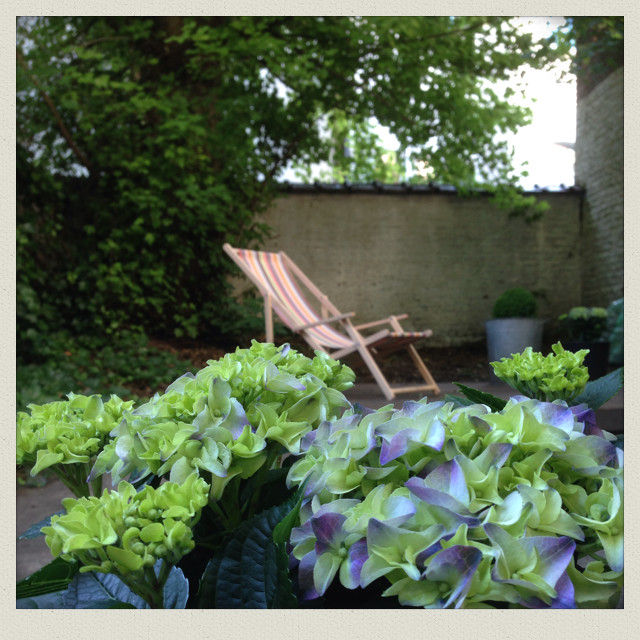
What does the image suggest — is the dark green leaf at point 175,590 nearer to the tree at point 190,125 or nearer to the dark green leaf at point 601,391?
the dark green leaf at point 601,391

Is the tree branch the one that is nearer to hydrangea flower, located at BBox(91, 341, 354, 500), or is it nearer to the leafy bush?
the leafy bush

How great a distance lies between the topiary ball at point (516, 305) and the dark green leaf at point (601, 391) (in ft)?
11.0

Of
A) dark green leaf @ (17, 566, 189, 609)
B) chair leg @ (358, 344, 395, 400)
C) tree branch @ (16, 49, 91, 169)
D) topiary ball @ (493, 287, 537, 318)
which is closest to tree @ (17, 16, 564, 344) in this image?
tree branch @ (16, 49, 91, 169)

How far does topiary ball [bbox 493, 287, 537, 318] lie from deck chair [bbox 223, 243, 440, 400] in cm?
113

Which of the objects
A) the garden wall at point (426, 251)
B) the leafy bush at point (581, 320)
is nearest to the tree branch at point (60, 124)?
the garden wall at point (426, 251)

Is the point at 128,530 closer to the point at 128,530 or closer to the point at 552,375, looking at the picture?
the point at 128,530

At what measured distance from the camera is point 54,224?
11.3 ft

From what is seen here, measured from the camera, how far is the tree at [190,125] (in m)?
2.98

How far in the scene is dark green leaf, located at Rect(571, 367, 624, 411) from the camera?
48 centimetres

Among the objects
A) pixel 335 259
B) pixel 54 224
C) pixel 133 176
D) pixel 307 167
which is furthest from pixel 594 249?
pixel 54 224

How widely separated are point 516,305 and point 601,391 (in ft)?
11.5
